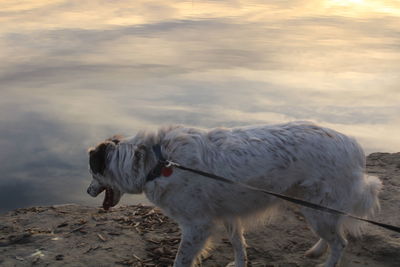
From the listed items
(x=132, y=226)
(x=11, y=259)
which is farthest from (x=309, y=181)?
(x=11, y=259)

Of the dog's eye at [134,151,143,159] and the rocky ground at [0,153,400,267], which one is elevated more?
the dog's eye at [134,151,143,159]

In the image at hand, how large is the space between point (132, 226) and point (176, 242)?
0.78 m

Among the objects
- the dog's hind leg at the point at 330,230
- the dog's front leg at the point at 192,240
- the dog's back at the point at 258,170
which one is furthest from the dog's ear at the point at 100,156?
the dog's hind leg at the point at 330,230

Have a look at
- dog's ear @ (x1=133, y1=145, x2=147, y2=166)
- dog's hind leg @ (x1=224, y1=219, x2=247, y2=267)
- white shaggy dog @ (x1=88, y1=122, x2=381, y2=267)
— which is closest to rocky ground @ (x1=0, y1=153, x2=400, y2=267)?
dog's hind leg @ (x1=224, y1=219, x2=247, y2=267)

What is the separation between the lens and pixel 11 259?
21.9 ft

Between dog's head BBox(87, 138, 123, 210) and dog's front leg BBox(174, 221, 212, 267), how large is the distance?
36.0 inches

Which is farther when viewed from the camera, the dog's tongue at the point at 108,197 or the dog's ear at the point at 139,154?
the dog's tongue at the point at 108,197

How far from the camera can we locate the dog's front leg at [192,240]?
5.98 metres

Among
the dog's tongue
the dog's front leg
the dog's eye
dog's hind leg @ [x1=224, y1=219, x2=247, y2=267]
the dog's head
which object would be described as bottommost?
dog's hind leg @ [x1=224, y1=219, x2=247, y2=267]

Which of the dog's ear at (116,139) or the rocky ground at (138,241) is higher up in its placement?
the dog's ear at (116,139)

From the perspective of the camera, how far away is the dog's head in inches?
243

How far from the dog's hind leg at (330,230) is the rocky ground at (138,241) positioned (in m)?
0.61

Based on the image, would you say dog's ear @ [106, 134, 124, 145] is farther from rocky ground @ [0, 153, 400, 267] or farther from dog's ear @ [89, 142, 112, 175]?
rocky ground @ [0, 153, 400, 267]

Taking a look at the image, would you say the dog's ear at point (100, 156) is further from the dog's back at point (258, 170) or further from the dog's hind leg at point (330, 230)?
the dog's hind leg at point (330, 230)
